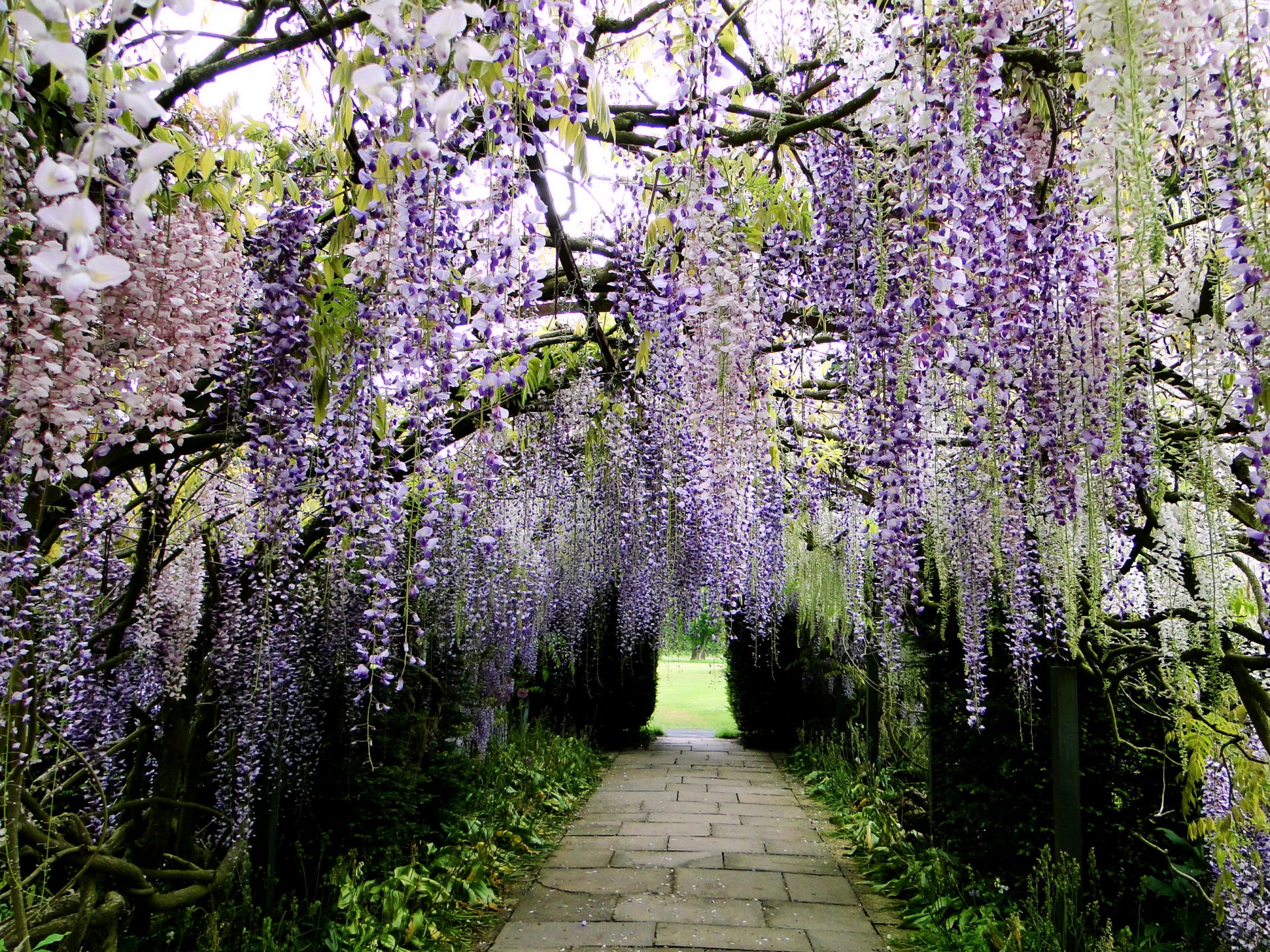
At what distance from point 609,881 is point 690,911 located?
31.1 inches

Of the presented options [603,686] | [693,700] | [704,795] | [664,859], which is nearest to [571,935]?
[664,859]

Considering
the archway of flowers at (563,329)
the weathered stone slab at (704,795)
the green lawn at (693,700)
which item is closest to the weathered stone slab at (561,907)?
the archway of flowers at (563,329)

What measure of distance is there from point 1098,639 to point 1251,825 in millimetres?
1118

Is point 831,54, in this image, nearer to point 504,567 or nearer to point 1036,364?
point 1036,364

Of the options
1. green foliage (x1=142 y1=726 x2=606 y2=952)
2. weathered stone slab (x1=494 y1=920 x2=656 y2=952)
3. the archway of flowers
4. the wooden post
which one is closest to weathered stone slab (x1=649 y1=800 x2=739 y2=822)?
green foliage (x1=142 y1=726 x2=606 y2=952)

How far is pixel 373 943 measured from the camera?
11.8 ft

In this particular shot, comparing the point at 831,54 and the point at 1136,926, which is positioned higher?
the point at 831,54

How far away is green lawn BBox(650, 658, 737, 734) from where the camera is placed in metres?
15.4

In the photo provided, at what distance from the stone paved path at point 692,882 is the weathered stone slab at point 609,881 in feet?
0.03

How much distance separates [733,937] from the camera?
3967 mm

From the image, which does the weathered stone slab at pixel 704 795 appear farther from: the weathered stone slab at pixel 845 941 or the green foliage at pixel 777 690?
the weathered stone slab at pixel 845 941

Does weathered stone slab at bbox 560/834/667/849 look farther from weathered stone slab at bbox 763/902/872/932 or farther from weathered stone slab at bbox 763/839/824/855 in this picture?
weathered stone slab at bbox 763/902/872/932

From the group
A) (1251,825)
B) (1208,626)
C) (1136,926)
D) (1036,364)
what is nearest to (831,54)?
(1036,364)

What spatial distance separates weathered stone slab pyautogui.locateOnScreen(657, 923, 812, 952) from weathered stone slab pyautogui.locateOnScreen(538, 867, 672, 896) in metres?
0.65
